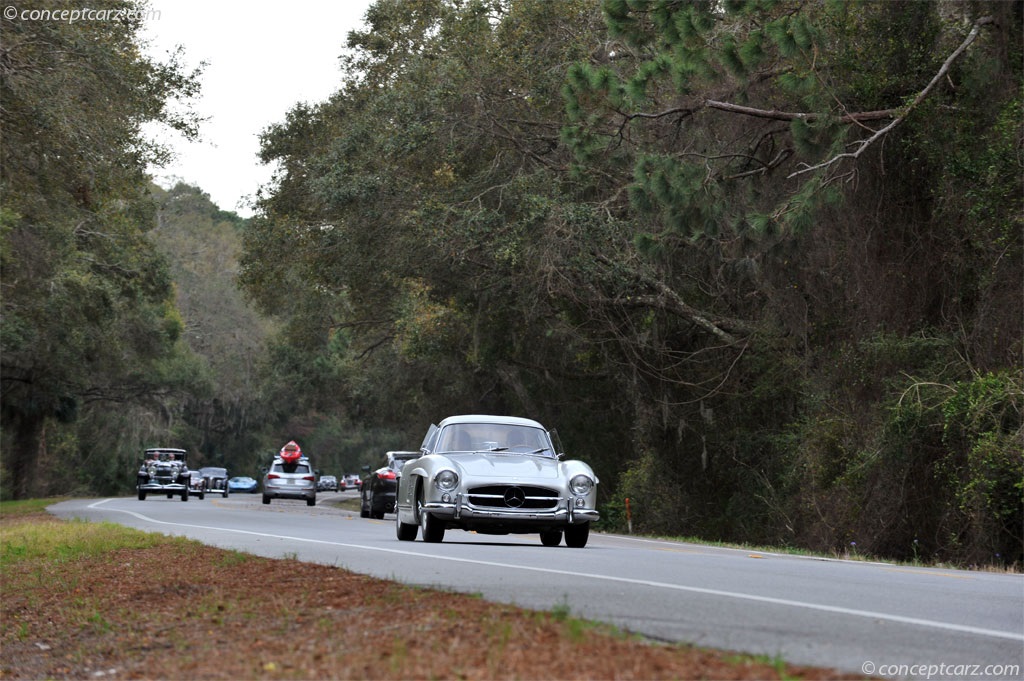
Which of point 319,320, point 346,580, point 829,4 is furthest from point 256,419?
point 346,580

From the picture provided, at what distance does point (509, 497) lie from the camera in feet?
54.3

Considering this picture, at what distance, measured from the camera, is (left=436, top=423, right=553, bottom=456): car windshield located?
→ 1770cm

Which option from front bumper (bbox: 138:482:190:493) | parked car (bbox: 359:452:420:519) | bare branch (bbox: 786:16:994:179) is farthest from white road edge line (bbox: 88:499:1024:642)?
front bumper (bbox: 138:482:190:493)

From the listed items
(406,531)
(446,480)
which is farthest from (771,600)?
(406,531)

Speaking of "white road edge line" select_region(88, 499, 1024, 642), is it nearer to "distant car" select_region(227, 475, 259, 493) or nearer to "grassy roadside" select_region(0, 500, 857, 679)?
"grassy roadside" select_region(0, 500, 857, 679)

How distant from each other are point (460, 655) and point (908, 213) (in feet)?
62.9

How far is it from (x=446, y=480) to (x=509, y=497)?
0.81 metres

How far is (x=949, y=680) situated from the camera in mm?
7289

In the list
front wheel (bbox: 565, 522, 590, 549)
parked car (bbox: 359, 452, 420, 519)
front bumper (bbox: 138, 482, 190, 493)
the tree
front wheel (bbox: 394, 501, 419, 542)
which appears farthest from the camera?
front bumper (bbox: 138, 482, 190, 493)

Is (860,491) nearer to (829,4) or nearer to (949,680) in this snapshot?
(829,4)

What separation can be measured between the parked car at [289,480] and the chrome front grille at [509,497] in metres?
27.3

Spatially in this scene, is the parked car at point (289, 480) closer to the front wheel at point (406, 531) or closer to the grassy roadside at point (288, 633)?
the front wheel at point (406, 531)

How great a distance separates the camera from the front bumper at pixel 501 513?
16453mm

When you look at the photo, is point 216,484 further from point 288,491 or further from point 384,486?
point 384,486
